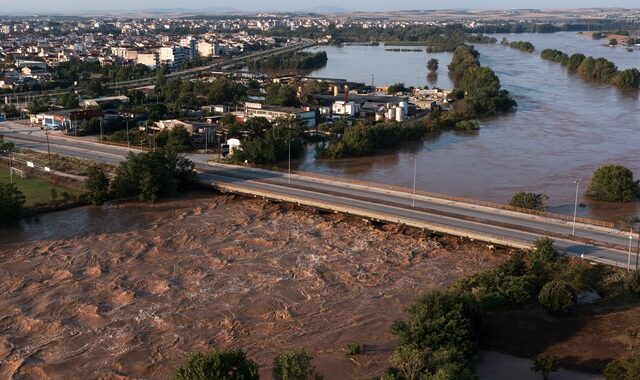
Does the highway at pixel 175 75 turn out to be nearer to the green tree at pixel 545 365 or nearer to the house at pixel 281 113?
the house at pixel 281 113

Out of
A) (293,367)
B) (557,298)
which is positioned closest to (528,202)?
(557,298)

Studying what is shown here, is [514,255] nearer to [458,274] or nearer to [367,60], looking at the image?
[458,274]

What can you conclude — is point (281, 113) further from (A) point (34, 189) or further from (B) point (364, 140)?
(A) point (34, 189)

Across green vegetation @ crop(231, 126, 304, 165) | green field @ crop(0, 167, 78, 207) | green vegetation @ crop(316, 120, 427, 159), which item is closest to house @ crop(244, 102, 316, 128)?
green vegetation @ crop(316, 120, 427, 159)

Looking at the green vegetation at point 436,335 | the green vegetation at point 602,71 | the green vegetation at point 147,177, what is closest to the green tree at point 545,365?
the green vegetation at point 436,335

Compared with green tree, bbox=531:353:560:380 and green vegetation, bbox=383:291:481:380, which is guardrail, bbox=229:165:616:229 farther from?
green tree, bbox=531:353:560:380

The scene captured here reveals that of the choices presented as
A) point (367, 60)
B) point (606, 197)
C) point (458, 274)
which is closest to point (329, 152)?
point (606, 197)
